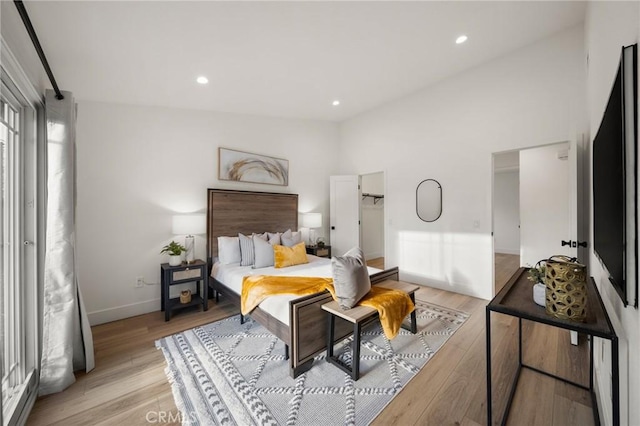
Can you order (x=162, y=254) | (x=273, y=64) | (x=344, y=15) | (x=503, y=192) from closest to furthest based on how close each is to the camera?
(x=344, y=15) < (x=273, y=64) < (x=162, y=254) < (x=503, y=192)

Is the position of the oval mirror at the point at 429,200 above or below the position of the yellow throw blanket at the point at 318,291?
A: above

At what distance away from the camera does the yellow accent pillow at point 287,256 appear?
322 cm

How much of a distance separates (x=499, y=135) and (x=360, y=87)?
2017 millimetres

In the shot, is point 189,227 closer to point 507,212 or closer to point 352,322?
point 352,322

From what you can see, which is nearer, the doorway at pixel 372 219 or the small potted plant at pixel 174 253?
the small potted plant at pixel 174 253

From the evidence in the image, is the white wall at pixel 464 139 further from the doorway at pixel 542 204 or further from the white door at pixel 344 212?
the doorway at pixel 542 204

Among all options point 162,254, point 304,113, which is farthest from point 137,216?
point 304,113

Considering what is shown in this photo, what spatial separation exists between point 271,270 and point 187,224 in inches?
47.3

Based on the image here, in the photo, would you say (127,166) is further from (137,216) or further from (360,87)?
(360,87)

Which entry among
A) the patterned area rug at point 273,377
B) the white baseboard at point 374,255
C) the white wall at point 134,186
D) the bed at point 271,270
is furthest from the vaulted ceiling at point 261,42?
the white baseboard at point 374,255

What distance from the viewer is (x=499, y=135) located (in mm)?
3328

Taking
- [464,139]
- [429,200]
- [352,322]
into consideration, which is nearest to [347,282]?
[352,322]

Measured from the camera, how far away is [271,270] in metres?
3.07

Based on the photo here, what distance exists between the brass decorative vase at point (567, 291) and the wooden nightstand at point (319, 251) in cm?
338
